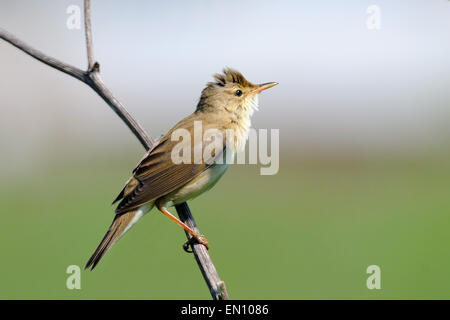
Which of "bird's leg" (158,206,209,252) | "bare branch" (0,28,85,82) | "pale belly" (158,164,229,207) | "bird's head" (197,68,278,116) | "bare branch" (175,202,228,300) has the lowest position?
"bare branch" (175,202,228,300)

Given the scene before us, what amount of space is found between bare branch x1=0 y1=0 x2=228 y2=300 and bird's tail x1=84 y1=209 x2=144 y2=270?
33 centimetres

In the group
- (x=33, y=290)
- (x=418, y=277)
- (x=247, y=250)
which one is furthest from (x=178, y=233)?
(x=418, y=277)

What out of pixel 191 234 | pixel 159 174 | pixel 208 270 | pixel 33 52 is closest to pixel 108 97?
pixel 33 52

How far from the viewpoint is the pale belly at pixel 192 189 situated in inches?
130

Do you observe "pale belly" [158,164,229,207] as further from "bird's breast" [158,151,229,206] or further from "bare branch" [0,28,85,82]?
"bare branch" [0,28,85,82]

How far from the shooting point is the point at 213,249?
347 inches

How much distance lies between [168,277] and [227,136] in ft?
13.7

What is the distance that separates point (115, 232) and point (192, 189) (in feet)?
2.01

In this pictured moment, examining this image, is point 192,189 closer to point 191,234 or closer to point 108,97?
point 191,234

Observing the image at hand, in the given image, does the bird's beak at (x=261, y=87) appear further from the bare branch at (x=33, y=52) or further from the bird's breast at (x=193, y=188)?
the bare branch at (x=33, y=52)

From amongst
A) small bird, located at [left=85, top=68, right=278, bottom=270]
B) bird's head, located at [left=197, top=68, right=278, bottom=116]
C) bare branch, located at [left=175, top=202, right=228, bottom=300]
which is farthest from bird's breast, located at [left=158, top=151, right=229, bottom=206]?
bird's head, located at [left=197, top=68, right=278, bottom=116]

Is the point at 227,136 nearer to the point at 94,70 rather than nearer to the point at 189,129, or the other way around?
the point at 189,129

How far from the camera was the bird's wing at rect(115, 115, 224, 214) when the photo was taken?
3.19m

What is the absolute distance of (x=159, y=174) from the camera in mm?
3318
